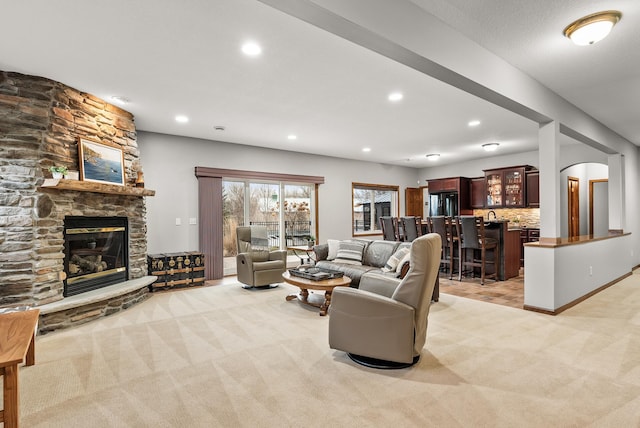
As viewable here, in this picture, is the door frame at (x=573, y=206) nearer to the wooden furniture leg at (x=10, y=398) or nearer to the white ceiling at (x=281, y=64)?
the white ceiling at (x=281, y=64)

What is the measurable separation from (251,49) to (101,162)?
2.67 metres

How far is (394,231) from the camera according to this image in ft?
23.1

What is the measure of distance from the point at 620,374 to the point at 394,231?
4.68 meters

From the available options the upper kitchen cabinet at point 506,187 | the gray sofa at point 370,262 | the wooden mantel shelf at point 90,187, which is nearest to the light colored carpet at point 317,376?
the gray sofa at point 370,262

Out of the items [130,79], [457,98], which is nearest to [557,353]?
[457,98]

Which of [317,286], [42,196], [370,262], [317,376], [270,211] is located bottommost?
[317,376]

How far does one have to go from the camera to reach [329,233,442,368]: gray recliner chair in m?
2.51

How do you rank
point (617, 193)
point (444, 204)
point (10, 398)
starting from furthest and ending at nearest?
point (444, 204) < point (617, 193) < point (10, 398)

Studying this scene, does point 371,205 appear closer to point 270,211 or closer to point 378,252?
point 270,211

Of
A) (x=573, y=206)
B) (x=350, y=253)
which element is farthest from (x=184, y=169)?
(x=573, y=206)

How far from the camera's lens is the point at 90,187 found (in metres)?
3.87

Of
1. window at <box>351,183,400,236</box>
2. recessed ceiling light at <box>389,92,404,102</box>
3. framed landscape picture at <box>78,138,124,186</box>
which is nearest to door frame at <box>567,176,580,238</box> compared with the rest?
window at <box>351,183,400,236</box>

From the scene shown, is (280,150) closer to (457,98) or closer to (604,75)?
(457,98)

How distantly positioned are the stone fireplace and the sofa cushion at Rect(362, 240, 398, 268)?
3.50 meters
